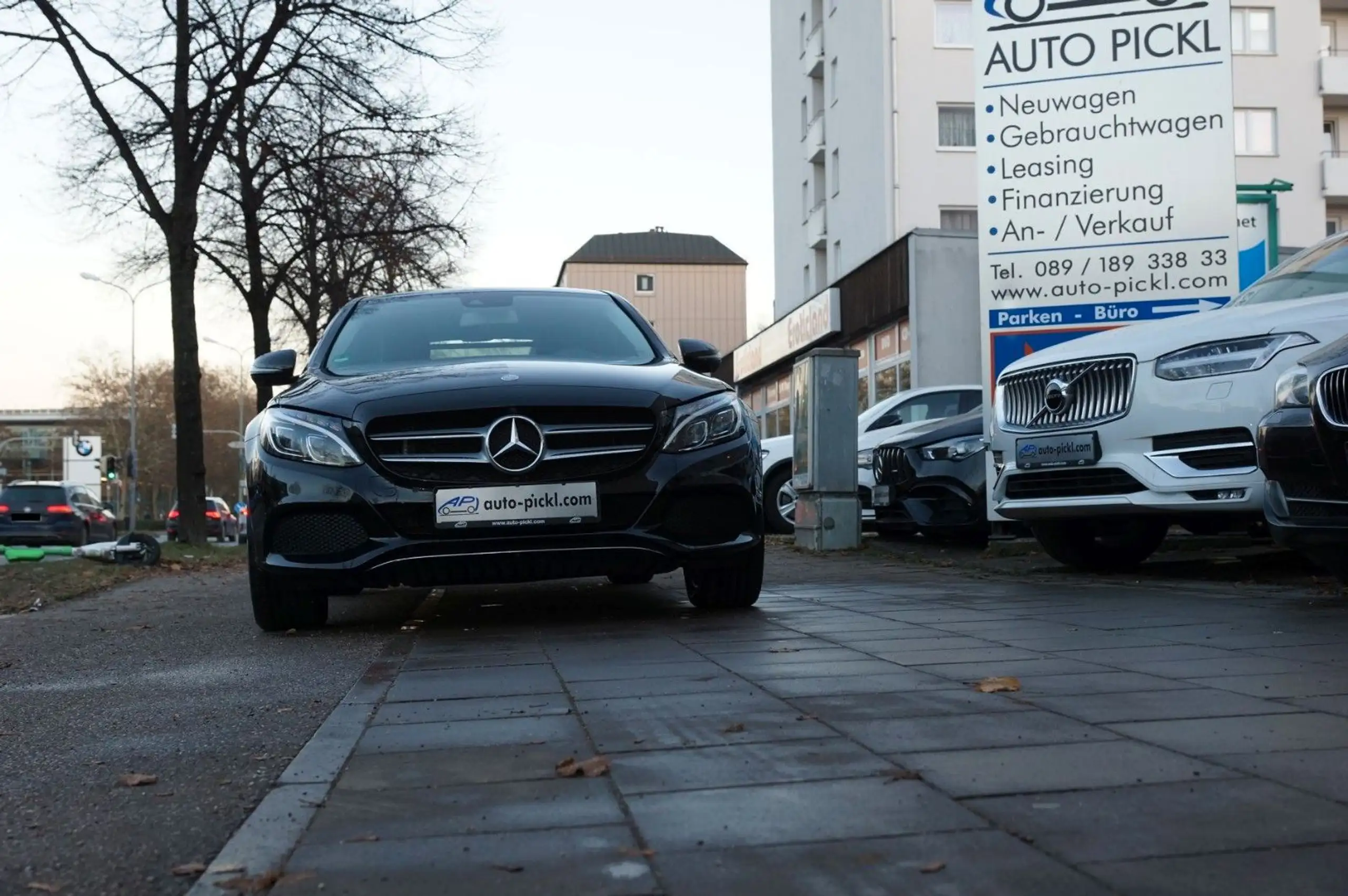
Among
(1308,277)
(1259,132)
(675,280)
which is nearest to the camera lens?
(1308,277)

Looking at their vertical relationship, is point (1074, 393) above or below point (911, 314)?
below

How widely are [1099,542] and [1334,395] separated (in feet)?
10.5

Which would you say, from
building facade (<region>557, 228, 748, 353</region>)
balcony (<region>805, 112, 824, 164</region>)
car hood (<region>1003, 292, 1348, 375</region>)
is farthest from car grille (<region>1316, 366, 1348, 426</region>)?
building facade (<region>557, 228, 748, 353</region>)

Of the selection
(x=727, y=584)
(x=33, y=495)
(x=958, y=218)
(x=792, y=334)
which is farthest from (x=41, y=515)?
(x=727, y=584)

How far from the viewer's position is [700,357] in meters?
7.59

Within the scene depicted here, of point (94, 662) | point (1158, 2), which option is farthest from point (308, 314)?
point (94, 662)

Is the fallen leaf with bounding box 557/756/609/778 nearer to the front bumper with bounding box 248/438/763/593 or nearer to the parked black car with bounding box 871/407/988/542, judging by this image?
the front bumper with bounding box 248/438/763/593

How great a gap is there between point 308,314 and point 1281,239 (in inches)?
992

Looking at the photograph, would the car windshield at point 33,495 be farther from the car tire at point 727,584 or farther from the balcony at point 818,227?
the car tire at point 727,584

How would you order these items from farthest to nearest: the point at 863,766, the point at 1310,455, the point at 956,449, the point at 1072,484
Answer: the point at 956,449 → the point at 1072,484 → the point at 1310,455 → the point at 863,766

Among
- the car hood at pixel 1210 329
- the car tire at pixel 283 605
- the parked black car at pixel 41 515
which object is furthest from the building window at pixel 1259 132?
the car tire at pixel 283 605

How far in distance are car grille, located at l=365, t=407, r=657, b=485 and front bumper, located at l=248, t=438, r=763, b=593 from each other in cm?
7

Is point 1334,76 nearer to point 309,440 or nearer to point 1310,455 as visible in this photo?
point 1310,455

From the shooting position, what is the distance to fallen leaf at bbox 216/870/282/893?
2.39 m
